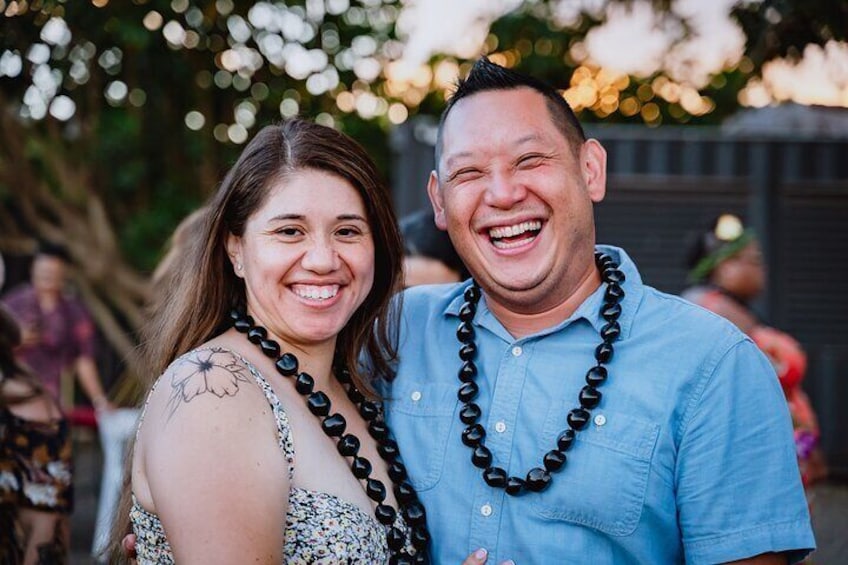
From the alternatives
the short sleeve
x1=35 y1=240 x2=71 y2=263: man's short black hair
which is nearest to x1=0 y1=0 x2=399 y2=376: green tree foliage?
x1=35 y1=240 x2=71 y2=263: man's short black hair

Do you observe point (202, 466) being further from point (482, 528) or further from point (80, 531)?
point (80, 531)

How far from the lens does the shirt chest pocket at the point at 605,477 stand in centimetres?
239

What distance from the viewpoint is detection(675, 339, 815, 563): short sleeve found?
2303 millimetres

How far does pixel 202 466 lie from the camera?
216 cm

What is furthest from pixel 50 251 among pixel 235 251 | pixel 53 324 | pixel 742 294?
pixel 235 251

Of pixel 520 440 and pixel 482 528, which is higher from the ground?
pixel 520 440

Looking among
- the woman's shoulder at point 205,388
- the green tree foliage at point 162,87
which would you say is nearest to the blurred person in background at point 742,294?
the green tree foliage at point 162,87

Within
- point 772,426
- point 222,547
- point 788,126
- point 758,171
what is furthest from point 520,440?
point 788,126

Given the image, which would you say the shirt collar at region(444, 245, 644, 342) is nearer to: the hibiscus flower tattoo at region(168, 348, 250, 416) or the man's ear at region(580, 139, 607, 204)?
the man's ear at region(580, 139, 607, 204)

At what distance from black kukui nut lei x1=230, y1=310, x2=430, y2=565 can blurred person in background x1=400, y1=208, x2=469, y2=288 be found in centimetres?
158

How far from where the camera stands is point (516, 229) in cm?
267

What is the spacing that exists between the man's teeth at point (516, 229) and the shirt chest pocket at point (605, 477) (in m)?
0.51

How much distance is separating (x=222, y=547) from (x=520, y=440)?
2.68 ft

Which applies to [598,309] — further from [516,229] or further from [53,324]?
[53,324]
